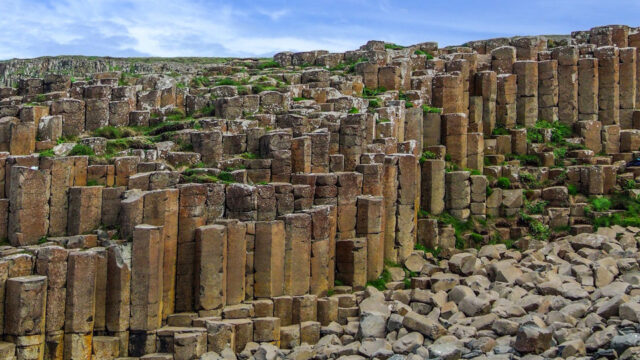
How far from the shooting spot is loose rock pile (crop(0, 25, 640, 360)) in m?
20.7

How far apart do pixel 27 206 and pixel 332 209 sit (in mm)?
8688

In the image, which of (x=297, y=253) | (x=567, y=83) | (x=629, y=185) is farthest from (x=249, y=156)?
(x=567, y=83)

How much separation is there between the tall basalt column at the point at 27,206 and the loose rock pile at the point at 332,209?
0.17ft

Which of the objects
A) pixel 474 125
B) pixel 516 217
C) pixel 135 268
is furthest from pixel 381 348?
pixel 474 125

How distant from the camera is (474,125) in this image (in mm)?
32469

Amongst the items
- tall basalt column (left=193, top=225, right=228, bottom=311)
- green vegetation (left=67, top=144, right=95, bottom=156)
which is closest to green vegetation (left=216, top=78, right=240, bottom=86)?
green vegetation (left=67, top=144, right=95, bottom=156)

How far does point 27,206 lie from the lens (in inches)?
850

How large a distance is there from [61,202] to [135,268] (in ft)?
10.1

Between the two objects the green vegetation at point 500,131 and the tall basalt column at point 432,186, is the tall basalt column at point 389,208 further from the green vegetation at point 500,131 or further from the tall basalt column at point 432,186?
the green vegetation at point 500,131

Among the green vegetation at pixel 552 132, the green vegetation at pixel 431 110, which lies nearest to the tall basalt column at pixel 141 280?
the green vegetation at pixel 431 110

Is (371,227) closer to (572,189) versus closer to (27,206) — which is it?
(572,189)

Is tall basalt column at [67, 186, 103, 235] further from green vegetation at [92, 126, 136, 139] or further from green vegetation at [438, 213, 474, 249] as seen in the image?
green vegetation at [438, 213, 474, 249]

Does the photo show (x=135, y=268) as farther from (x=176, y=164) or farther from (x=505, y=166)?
(x=505, y=166)

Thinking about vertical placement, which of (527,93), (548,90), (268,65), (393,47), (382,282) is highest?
(393,47)
